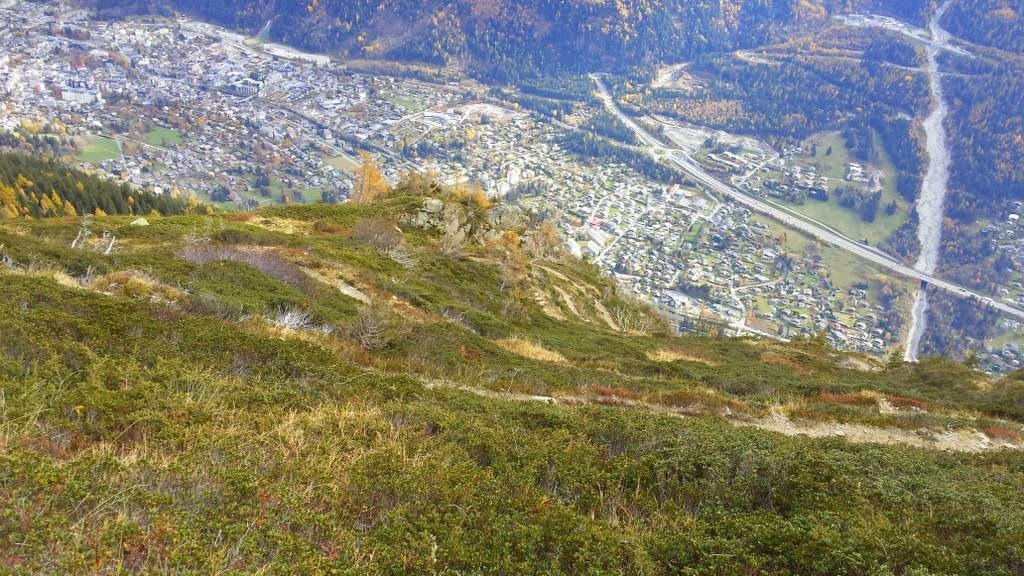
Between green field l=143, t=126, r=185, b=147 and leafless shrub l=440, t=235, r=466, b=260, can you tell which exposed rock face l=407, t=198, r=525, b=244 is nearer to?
leafless shrub l=440, t=235, r=466, b=260

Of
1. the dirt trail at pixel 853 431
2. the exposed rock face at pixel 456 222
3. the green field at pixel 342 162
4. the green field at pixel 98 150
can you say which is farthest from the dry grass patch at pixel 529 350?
the green field at pixel 98 150

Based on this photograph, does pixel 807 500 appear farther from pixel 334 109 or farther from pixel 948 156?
pixel 948 156

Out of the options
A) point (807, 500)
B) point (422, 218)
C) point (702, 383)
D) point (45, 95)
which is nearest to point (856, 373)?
point (702, 383)

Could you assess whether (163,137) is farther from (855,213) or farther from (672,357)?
(855,213)

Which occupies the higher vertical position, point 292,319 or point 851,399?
point 292,319

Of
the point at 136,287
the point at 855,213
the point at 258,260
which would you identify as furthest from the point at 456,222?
the point at 855,213
